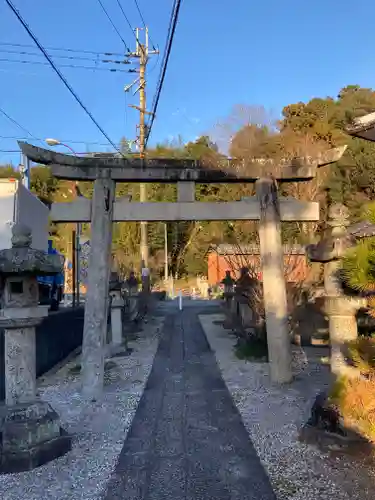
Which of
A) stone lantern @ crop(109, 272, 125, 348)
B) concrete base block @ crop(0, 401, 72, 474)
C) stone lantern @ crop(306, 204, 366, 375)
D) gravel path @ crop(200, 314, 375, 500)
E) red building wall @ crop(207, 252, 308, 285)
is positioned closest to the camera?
gravel path @ crop(200, 314, 375, 500)

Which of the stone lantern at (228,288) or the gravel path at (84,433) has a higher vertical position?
the stone lantern at (228,288)

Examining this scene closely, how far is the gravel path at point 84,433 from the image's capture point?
12.4ft

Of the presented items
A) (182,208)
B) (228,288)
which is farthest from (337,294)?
(228,288)

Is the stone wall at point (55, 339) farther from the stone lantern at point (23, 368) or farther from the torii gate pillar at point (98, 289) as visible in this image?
the stone lantern at point (23, 368)

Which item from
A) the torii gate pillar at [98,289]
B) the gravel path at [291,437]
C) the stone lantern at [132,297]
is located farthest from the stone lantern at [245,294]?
the torii gate pillar at [98,289]

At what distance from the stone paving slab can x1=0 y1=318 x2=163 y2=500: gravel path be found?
0.17 m

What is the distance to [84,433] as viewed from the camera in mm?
5234

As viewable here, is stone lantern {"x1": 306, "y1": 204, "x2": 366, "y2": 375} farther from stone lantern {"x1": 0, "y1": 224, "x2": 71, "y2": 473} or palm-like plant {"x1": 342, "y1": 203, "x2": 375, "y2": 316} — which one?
stone lantern {"x1": 0, "y1": 224, "x2": 71, "y2": 473}

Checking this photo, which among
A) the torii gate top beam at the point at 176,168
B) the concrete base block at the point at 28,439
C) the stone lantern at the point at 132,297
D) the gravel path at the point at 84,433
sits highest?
the torii gate top beam at the point at 176,168

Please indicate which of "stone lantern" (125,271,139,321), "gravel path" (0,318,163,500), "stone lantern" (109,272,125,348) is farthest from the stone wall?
"stone lantern" (125,271,139,321)

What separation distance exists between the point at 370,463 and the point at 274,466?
34.9 inches

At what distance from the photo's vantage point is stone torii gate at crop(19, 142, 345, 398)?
24.0 ft

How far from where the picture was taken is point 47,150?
24.0 feet

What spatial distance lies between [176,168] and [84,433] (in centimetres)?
451
